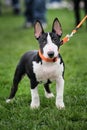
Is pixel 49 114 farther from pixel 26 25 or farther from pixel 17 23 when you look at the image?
pixel 17 23

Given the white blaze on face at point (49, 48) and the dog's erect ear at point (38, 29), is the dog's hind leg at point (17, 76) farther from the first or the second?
the white blaze on face at point (49, 48)

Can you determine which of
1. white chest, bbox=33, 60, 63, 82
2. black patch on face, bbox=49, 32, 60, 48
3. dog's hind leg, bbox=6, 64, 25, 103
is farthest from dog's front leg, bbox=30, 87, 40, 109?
black patch on face, bbox=49, 32, 60, 48

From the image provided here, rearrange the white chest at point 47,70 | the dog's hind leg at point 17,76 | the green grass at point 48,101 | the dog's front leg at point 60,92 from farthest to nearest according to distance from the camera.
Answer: the dog's hind leg at point 17,76, the dog's front leg at point 60,92, the white chest at point 47,70, the green grass at point 48,101

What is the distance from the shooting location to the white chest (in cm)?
483

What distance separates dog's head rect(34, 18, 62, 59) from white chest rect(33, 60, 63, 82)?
6.0 inches

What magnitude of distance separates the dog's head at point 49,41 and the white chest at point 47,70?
0.50ft

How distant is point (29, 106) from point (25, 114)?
0.32m

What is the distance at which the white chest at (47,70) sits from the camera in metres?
4.83

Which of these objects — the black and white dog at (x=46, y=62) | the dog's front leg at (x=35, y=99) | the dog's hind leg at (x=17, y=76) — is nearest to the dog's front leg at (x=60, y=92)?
the black and white dog at (x=46, y=62)

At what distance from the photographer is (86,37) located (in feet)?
36.3

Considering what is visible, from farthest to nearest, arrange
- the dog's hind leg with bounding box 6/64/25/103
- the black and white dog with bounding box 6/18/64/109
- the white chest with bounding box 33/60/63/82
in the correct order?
the dog's hind leg with bounding box 6/64/25/103 → the white chest with bounding box 33/60/63/82 → the black and white dog with bounding box 6/18/64/109

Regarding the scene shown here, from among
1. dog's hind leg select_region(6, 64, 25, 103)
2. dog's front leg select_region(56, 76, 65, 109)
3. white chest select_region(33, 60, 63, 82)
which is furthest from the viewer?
dog's hind leg select_region(6, 64, 25, 103)

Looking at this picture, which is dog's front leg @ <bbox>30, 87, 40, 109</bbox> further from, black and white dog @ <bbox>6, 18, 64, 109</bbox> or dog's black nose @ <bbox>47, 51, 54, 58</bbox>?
dog's black nose @ <bbox>47, 51, 54, 58</bbox>

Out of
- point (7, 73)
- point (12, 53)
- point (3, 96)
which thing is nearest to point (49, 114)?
point (3, 96)
